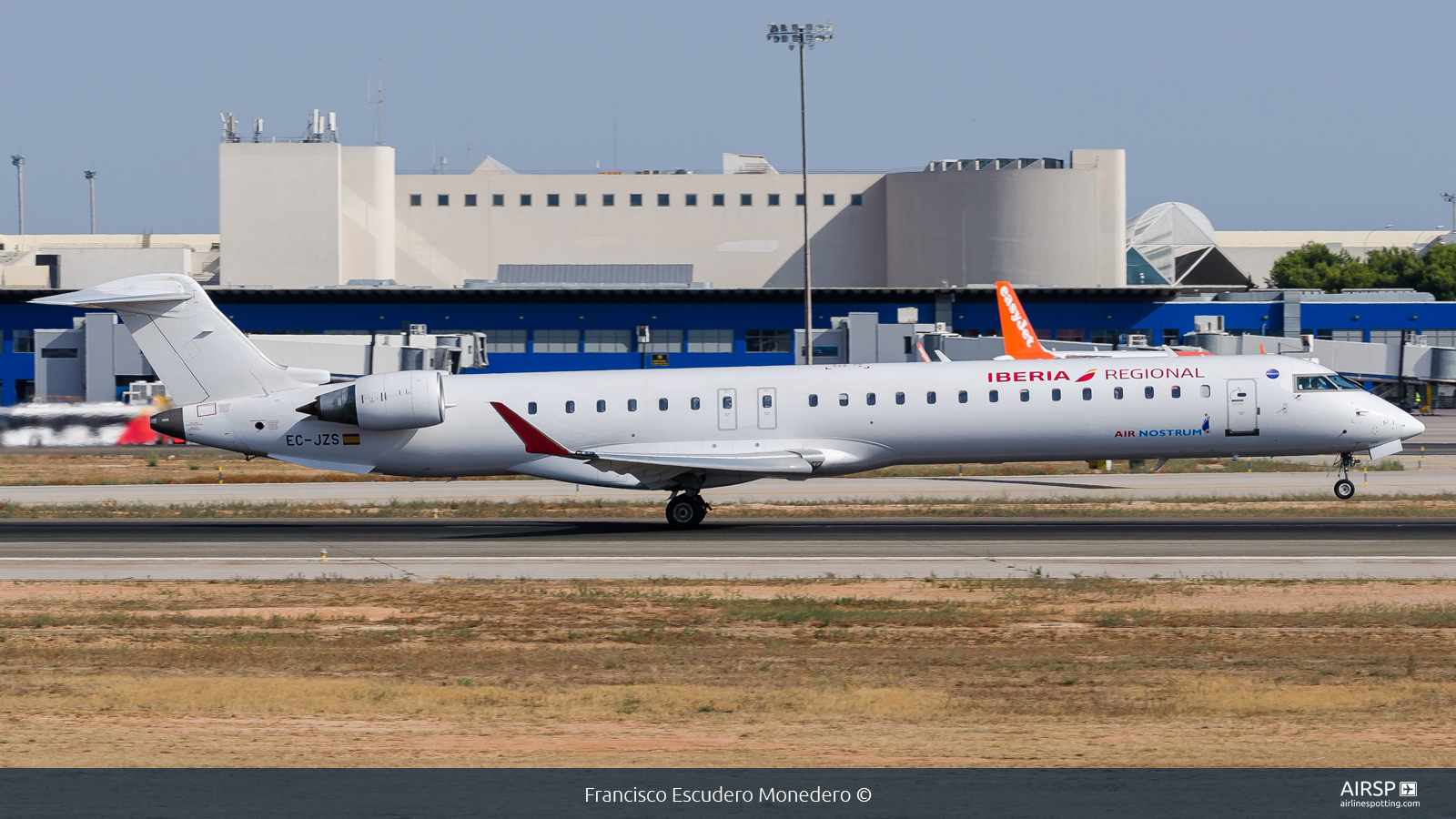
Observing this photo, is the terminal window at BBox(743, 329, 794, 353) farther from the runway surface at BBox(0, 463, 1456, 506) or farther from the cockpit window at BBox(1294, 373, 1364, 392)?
the cockpit window at BBox(1294, 373, 1364, 392)

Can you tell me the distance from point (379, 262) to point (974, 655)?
91905 millimetres

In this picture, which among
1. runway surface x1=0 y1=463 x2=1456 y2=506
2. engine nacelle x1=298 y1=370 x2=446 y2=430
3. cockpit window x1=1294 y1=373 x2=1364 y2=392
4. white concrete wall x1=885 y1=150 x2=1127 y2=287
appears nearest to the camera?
engine nacelle x1=298 y1=370 x2=446 y2=430

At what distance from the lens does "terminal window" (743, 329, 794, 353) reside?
87.4 meters

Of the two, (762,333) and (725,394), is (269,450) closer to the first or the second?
(725,394)

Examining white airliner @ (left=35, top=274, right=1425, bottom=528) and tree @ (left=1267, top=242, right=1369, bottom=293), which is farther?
tree @ (left=1267, top=242, right=1369, bottom=293)

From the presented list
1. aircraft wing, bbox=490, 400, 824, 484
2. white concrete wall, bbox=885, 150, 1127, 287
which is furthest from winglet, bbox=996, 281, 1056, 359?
white concrete wall, bbox=885, 150, 1127, 287

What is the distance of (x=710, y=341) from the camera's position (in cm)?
8775

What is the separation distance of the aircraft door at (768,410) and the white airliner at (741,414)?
4cm

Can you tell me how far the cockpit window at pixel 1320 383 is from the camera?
28891 millimetres

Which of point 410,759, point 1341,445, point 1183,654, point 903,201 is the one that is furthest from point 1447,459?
point 903,201

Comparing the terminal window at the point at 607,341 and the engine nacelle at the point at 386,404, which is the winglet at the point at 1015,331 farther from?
the terminal window at the point at 607,341

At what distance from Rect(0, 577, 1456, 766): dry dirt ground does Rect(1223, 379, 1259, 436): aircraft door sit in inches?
362

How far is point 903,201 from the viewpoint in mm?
102438
